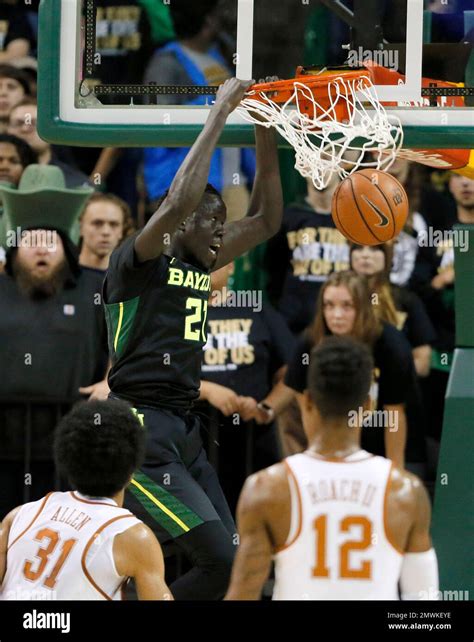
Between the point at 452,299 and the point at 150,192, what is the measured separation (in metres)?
1.95

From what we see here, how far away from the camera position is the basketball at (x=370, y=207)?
5551mm

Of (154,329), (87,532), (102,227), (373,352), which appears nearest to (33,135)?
(102,227)

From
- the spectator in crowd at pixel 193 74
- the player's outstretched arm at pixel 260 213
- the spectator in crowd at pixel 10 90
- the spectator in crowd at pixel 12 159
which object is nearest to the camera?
the player's outstretched arm at pixel 260 213

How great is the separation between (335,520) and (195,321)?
1.78 metres

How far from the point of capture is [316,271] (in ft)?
26.3

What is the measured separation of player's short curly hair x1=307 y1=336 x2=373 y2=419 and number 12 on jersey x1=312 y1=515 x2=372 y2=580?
30 centimetres

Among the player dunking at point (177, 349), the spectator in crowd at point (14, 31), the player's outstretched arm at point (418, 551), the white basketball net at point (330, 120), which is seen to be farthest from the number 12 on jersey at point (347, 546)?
the spectator in crowd at point (14, 31)

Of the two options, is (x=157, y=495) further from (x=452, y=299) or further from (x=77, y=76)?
(x=452, y=299)

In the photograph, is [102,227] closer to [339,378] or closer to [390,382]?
[390,382]

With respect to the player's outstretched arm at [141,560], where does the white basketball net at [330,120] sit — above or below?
above

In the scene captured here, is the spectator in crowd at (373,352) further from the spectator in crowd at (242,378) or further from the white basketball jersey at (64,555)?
the white basketball jersey at (64,555)

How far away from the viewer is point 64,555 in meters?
4.18

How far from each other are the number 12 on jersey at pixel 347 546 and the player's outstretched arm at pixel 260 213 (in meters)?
2.15
